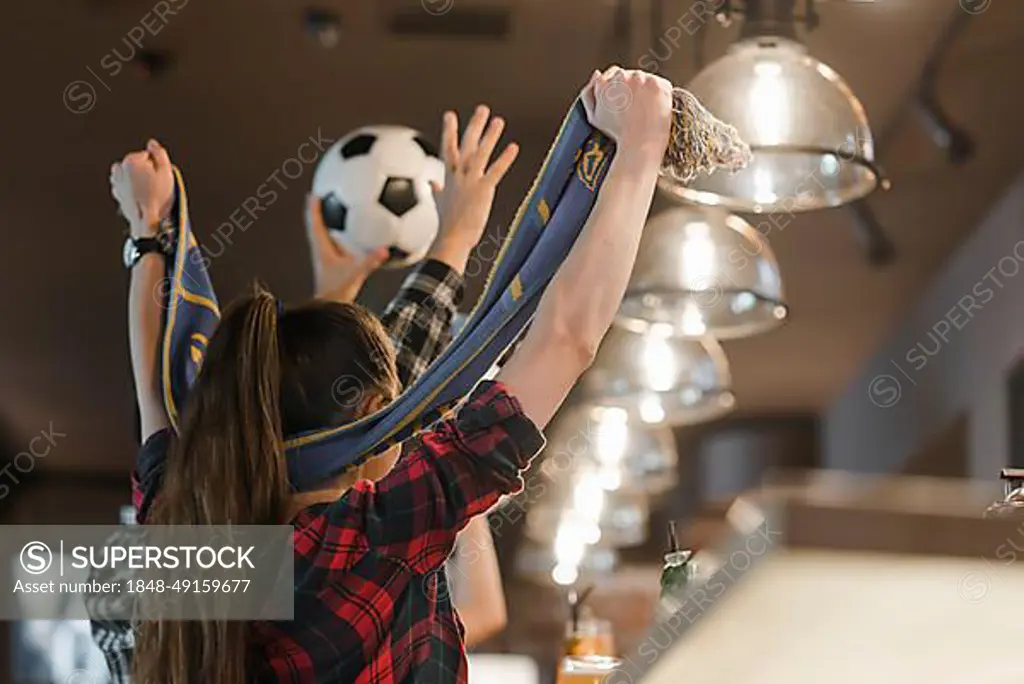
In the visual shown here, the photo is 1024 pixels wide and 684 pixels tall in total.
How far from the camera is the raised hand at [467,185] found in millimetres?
3090

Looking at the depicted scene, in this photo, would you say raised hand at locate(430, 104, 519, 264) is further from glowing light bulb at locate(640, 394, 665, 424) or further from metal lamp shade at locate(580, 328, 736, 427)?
glowing light bulb at locate(640, 394, 665, 424)

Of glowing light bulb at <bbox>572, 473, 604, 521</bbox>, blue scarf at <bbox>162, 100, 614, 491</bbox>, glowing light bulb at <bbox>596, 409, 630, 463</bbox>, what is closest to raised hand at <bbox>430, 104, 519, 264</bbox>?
blue scarf at <bbox>162, 100, 614, 491</bbox>

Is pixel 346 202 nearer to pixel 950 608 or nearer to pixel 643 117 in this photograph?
pixel 643 117

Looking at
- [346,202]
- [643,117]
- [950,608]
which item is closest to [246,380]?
[643,117]

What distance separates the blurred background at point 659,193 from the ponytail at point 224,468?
586 mm

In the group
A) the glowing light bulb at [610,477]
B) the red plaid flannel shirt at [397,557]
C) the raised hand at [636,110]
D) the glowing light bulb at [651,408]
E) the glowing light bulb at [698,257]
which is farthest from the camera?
the glowing light bulb at [610,477]

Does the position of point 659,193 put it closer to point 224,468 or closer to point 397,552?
point 224,468

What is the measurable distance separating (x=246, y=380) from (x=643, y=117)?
624 mm

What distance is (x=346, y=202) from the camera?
4.18 metres

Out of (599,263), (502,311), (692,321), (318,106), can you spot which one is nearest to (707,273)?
(692,321)

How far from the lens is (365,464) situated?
2496mm

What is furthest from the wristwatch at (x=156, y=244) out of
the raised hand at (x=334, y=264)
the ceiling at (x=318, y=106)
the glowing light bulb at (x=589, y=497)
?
the glowing light bulb at (x=589, y=497)

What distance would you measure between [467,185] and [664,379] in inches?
116

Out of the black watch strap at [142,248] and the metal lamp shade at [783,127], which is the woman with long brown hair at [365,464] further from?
the metal lamp shade at [783,127]
